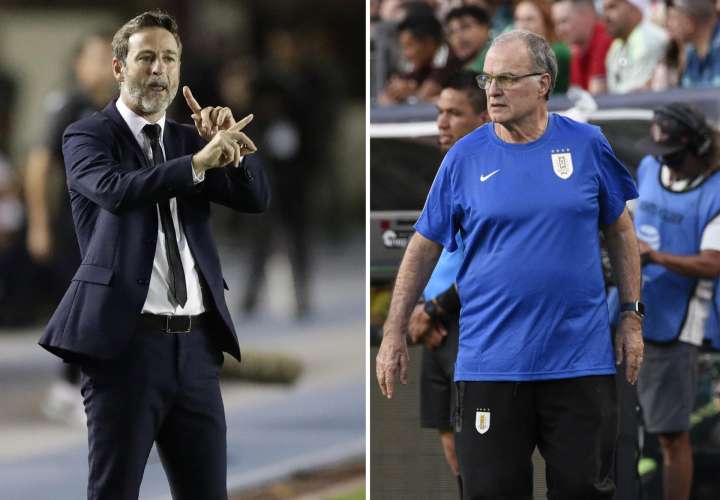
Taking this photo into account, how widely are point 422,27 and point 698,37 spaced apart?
1.47 m

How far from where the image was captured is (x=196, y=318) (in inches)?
193

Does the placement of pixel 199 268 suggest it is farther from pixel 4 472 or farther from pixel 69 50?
pixel 69 50

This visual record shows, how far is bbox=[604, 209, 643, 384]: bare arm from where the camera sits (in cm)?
513

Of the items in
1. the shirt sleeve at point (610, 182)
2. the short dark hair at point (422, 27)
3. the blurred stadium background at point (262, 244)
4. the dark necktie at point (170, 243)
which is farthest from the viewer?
the blurred stadium background at point (262, 244)

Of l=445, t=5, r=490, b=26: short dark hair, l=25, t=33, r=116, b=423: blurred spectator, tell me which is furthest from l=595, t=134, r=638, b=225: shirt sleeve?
l=25, t=33, r=116, b=423: blurred spectator

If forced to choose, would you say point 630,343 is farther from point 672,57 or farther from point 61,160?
point 61,160

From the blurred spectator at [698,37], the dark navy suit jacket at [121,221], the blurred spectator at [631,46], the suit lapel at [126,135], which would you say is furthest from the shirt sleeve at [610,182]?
the blurred spectator at [631,46]

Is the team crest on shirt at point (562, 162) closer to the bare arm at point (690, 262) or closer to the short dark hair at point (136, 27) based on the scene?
the short dark hair at point (136, 27)

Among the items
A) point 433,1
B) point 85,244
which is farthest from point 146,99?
point 433,1

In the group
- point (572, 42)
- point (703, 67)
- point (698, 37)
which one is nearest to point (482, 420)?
point (703, 67)

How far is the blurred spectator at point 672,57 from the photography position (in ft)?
26.8

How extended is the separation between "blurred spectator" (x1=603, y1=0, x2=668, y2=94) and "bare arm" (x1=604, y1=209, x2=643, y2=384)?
10.4 feet

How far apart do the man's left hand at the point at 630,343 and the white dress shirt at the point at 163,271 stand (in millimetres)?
1361

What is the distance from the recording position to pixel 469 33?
27.7 ft
